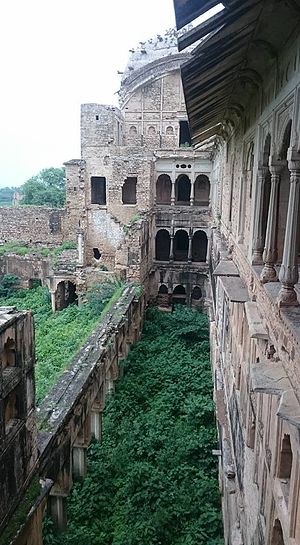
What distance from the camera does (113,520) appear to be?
9.05m

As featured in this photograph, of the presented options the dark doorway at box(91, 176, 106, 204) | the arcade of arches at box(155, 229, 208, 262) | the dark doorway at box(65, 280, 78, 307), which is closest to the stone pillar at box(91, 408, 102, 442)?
the dark doorway at box(65, 280, 78, 307)

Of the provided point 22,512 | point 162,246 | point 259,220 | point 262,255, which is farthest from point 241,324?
point 162,246

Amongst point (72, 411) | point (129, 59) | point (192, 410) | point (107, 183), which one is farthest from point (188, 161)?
point (72, 411)

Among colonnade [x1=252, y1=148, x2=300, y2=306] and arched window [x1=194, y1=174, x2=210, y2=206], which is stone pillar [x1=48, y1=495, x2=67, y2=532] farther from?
arched window [x1=194, y1=174, x2=210, y2=206]

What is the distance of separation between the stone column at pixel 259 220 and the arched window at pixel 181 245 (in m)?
18.6

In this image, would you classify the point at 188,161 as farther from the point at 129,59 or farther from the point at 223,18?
the point at 223,18

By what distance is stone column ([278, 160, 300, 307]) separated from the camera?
401 centimetres

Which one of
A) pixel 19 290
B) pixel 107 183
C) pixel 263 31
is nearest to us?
pixel 263 31

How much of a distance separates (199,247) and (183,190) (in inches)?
137

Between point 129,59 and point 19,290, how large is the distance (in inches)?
632

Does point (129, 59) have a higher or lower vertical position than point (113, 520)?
higher

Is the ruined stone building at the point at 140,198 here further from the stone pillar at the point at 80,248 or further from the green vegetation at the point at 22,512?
the green vegetation at the point at 22,512

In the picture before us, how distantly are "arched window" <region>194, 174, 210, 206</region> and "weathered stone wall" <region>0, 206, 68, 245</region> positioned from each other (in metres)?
7.88

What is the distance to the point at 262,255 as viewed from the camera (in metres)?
6.40
